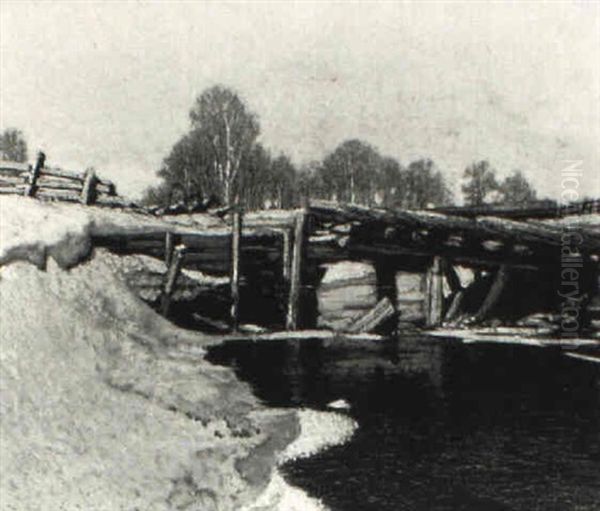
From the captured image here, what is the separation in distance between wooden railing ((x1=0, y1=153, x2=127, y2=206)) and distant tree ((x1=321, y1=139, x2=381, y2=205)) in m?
52.9

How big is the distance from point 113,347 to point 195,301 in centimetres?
579

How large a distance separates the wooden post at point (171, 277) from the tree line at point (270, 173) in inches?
1110

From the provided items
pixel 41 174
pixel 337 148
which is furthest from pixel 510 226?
pixel 337 148

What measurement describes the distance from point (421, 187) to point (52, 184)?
198ft

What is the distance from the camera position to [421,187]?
78812 millimetres

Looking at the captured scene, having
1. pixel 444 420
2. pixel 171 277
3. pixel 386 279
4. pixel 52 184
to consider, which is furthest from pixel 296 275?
pixel 52 184

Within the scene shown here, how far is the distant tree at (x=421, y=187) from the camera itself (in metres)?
77.7

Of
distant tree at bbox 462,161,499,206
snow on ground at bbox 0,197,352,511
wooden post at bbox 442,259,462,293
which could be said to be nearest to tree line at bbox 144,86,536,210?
distant tree at bbox 462,161,499,206

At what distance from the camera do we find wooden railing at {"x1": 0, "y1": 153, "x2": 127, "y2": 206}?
20547mm

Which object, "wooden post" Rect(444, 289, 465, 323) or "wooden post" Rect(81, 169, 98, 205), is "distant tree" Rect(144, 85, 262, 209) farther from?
"wooden post" Rect(444, 289, 465, 323)

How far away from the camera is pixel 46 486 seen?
5.30 m

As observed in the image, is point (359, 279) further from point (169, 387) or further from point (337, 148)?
point (337, 148)

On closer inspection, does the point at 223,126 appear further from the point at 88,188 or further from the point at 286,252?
the point at 286,252

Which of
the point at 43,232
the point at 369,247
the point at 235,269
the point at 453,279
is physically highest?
the point at 43,232
